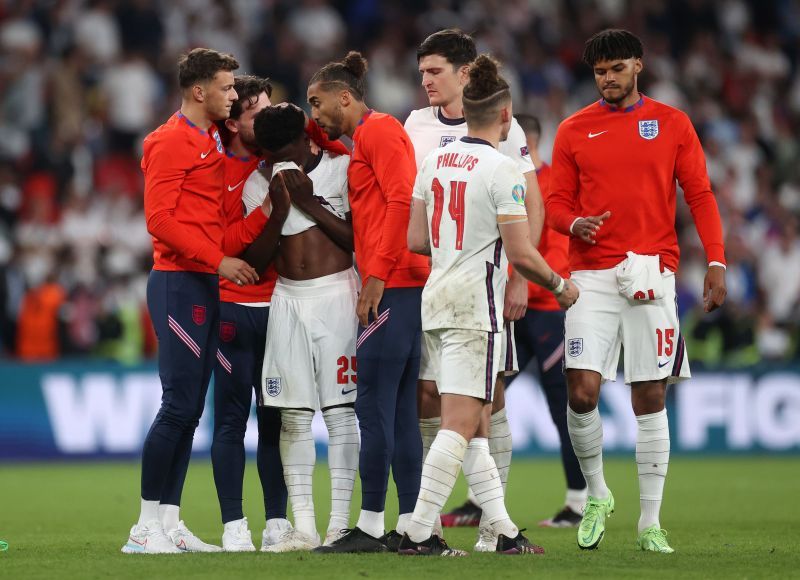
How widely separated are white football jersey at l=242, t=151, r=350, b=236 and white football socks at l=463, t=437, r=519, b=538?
1604mm

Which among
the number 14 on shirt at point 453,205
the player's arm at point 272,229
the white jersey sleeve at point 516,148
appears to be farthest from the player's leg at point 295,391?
the white jersey sleeve at point 516,148

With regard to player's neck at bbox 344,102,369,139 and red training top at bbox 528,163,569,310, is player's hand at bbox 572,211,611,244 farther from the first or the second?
red training top at bbox 528,163,569,310

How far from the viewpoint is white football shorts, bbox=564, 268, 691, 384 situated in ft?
24.2

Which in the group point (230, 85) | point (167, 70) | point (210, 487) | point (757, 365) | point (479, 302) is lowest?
point (210, 487)

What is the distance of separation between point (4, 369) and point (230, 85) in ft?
26.5

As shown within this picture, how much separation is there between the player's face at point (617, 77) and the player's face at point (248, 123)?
1.98m

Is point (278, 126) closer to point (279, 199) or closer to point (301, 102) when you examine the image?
point (279, 199)

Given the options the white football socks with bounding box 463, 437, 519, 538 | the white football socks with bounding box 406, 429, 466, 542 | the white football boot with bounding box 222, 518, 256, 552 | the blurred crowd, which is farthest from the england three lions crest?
the blurred crowd

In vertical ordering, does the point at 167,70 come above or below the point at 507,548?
above

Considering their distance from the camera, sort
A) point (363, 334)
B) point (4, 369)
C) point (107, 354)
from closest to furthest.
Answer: point (363, 334)
point (4, 369)
point (107, 354)

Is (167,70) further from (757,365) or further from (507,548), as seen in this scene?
(507,548)

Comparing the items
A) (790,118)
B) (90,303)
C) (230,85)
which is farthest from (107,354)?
(790,118)

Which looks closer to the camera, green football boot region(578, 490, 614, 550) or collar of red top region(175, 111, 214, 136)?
green football boot region(578, 490, 614, 550)

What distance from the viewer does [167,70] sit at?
63.1ft
